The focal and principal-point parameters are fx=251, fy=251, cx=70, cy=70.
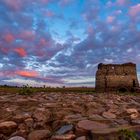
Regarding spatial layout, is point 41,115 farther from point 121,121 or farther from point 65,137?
point 121,121

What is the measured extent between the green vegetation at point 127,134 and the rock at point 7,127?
186 centimetres

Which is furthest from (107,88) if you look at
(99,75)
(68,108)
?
(68,108)

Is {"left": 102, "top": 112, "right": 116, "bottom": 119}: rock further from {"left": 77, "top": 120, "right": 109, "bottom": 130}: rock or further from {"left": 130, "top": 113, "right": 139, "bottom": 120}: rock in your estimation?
{"left": 77, "top": 120, "right": 109, "bottom": 130}: rock

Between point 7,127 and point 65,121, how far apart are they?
0.99m

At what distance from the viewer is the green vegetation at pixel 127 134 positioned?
10.9 ft

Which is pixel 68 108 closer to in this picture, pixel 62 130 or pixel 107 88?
pixel 62 130

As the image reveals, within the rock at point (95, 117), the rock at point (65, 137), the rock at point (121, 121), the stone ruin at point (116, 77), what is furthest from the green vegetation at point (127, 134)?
the stone ruin at point (116, 77)

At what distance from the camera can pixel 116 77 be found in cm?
2688

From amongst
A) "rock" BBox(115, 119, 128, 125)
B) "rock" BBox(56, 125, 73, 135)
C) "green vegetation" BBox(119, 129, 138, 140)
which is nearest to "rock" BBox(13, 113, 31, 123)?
"rock" BBox(56, 125, 73, 135)

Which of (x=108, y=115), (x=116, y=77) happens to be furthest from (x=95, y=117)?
(x=116, y=77)

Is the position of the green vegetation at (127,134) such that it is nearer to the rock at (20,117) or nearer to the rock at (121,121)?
the rock at (121,121)

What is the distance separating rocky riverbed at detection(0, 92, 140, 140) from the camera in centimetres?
362

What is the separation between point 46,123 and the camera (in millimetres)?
4391

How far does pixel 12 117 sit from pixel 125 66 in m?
23.2
